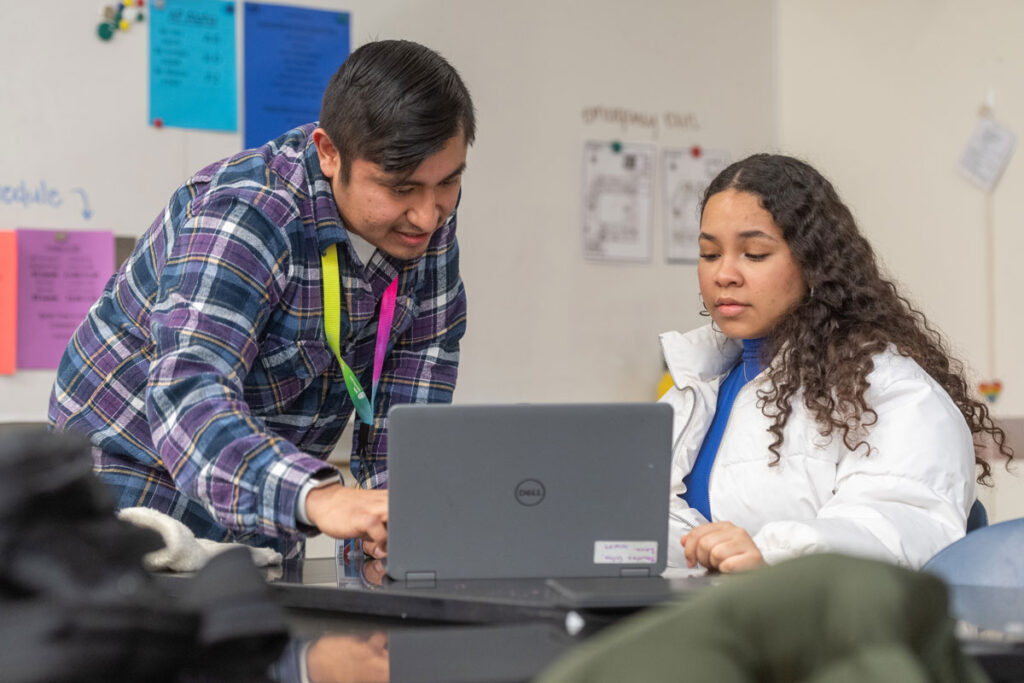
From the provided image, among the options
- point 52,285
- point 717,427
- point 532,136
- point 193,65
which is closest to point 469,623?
point 717,427

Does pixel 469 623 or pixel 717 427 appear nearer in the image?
pixel 469 623

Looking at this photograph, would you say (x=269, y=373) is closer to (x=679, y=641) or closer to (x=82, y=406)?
(x=82, y=406)

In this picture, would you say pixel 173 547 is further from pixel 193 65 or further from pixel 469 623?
pixel 193 65

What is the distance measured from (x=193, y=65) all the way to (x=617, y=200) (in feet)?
3.89

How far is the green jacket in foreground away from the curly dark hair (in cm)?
95

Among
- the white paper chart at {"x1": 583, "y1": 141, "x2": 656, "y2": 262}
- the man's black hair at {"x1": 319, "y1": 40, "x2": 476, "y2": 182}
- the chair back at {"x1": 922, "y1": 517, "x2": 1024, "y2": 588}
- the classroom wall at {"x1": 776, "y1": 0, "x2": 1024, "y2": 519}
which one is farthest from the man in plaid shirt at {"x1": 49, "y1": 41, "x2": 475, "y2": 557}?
the classroom wall at {"x1": 776, "y1": 0, "x2": 1024, "y2": 519}

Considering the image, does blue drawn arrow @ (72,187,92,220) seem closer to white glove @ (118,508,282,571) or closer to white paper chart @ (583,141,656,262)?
white paper chart @ (583,141,656,262)

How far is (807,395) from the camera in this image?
150 cm

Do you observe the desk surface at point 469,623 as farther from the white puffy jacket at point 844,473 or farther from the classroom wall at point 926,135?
the classroom wall at point 926,135

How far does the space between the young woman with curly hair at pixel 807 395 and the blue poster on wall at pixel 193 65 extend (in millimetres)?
1349

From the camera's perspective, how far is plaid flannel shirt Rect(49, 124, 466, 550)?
1.20m

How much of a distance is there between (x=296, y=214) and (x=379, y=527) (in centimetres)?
54

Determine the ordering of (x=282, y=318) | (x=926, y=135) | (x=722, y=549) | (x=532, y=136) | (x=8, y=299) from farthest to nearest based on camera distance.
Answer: (x=926, y=135) → (x=532, y=136) → (x=8, y=299) → (x=282, y=318) → (x=722, y=549)

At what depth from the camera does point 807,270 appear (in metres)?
1.60
